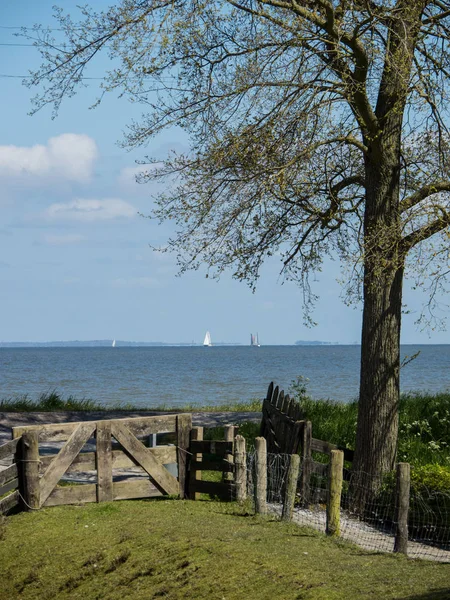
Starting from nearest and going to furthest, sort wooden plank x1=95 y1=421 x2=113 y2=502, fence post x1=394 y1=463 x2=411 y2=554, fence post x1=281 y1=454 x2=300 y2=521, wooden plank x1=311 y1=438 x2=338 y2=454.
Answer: fence post x1=394 y1=463 x2=411 y2=554, fence post x1=281 y1=454 x2=300 y2=521, wooden plank x1=95 y1=421 x2=113 y2=502, wooden plank x1=311 y1=438 x2=338 y2=454

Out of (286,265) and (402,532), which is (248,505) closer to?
(402,532)

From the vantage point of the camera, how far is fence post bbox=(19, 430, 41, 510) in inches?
497

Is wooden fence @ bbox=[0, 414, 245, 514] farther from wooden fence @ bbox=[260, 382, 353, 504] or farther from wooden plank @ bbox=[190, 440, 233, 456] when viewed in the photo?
wooden fence @ bbox=[260, 382, 353, 504]

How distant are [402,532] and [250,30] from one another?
912cm

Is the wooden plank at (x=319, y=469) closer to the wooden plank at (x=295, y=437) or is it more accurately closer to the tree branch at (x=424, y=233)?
the wooden plank at (x=295, y=437)

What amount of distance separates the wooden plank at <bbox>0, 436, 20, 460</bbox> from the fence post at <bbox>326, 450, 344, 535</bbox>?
489 cm

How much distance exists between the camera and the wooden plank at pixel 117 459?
42.7 ft

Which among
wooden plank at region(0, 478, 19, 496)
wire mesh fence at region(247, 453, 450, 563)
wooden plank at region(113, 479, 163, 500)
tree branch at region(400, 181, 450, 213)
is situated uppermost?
tree branch at region(400, 181, 450, 213)

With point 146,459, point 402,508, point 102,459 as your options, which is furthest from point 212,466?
point 402,508

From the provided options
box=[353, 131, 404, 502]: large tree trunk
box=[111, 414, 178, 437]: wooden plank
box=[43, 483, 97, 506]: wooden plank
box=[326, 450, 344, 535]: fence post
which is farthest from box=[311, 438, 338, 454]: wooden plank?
box=[43, 483, 97, 506]: wooden plank

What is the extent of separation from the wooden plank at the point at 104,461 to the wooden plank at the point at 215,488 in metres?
1.54

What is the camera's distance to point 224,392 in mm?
58531

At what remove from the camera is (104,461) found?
43.2ft

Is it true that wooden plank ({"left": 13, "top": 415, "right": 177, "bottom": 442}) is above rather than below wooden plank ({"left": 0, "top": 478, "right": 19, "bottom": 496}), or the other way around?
above
